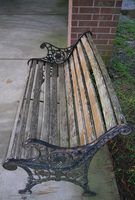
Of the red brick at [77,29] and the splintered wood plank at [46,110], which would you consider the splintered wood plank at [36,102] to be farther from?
the red brick at [77,29]

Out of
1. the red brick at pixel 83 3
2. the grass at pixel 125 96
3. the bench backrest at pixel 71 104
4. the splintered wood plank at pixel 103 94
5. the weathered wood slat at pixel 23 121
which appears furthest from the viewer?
the red brick at pixel 83 3

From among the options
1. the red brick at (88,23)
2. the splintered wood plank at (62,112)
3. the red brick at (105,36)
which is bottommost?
the splintered wood plank at (62,112)

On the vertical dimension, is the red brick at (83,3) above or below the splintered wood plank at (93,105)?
above

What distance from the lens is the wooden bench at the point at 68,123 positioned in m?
1.88

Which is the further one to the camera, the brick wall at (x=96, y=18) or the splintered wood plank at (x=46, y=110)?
the brick wall at (x=96, y=18)

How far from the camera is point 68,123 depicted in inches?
94.6

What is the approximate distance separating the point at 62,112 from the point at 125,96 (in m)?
1.14

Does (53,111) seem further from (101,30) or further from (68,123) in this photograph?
(101,30)

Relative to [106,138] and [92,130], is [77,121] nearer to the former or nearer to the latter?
[92,130]

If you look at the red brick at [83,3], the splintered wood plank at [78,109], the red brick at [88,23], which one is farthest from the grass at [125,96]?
the red brick at [83,3]

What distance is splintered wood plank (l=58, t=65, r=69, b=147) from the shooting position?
2.22 m

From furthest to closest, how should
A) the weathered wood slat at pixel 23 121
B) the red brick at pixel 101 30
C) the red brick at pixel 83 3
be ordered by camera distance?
1. the red brick at pixel 101 30
2. the red brick at pixel 83 3
3. the weathered wood slat at pixel 23 121

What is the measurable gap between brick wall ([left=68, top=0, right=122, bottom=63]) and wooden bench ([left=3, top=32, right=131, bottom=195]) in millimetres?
629

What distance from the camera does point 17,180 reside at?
7.86ft
